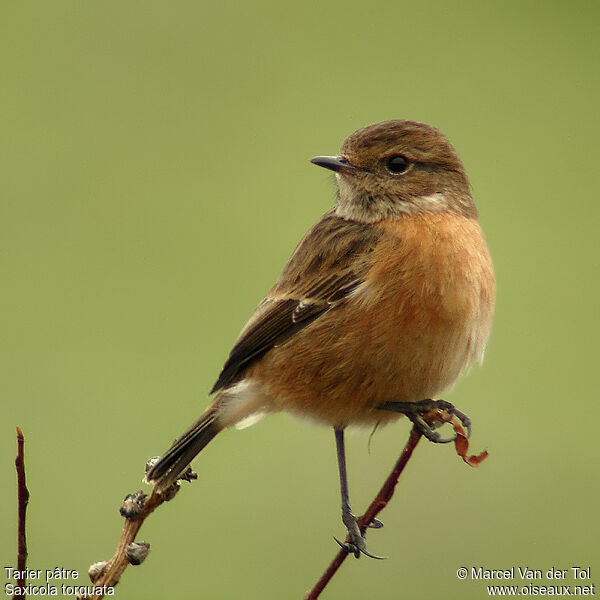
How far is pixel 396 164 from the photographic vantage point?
5.76 m

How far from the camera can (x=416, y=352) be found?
4.98 meters

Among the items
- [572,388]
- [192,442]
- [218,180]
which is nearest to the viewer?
[192,442]

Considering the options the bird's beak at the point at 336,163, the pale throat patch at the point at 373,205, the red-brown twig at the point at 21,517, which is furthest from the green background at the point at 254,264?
the red-brown twig at the point at 21,517

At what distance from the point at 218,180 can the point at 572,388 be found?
189 inches

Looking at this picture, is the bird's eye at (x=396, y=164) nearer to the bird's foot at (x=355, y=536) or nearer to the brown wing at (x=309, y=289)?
the brown wing at (x=309, y=289)

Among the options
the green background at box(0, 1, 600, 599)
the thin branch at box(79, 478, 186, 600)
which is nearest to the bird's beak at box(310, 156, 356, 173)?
the thin branch at box(79, 478, 186, 600)

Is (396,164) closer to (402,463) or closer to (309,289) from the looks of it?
(309,289)

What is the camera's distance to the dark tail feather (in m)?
3.71

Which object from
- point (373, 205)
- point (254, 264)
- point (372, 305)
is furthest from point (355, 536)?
point (254, 264)

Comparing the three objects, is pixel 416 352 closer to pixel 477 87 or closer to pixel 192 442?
pixel 192 442

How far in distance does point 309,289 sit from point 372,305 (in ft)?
1.32

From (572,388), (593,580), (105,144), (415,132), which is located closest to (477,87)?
(105,144)

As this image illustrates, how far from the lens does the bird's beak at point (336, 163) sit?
5.64 metres

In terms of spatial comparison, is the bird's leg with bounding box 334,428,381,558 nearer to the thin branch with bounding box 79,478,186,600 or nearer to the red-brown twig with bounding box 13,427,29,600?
the thin branch with bounding box 79,478,186,600
